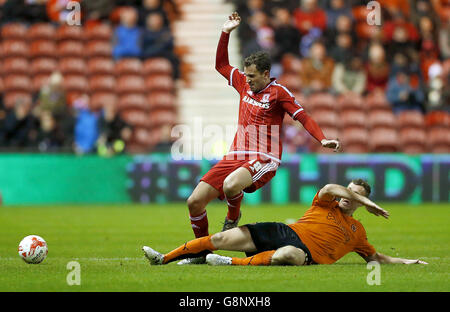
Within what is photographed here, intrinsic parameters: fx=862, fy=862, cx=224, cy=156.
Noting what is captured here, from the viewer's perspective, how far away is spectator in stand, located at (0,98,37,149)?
19.0 m

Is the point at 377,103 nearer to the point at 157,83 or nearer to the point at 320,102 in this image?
the point at 320,102

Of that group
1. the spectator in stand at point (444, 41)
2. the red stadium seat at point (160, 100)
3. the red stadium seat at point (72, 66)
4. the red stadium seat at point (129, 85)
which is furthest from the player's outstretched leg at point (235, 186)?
the spectator in stand at point (444, 41)

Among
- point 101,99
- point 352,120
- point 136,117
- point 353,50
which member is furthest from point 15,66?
point 353,50

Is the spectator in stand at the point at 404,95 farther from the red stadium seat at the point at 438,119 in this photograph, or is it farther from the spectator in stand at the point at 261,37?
the spectator in stand at the point at 261,37

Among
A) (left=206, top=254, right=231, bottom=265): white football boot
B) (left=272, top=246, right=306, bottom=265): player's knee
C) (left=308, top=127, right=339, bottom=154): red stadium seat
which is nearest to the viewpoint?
(left=272, top=246, right=306, bottom=265): player's knee

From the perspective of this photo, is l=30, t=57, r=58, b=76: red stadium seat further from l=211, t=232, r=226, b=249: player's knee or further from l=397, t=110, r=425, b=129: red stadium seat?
l=211, t=232, r=226, b=249: player's knee

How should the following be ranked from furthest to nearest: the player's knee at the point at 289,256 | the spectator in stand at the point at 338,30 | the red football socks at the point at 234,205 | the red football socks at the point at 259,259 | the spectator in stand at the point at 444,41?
the spectator in stand at the point at 444,41
the spectator in stand at the point at 338,30
the red football socks at the point at 234,205
the red football socks at the point at 259,259
the player's knee at the point at 289,256

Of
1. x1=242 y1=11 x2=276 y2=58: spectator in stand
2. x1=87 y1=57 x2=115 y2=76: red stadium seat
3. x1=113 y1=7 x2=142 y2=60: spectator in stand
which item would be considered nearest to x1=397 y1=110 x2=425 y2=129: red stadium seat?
x1=242 y1=11 x2=276 y2=58: spectator in stand

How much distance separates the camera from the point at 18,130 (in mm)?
19062

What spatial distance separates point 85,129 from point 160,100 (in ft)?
8.29

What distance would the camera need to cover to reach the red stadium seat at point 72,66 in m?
21.2

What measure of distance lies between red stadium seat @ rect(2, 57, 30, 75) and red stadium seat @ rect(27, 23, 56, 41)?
0.68m

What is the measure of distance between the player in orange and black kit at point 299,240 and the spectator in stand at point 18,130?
11.3 metres

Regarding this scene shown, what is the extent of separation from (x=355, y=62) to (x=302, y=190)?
13.2ft
